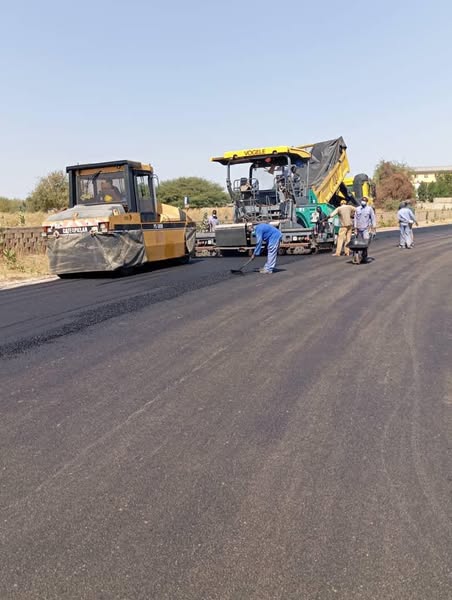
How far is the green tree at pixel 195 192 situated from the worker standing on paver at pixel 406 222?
164 ft

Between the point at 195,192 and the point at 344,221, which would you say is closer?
the point at 344,221

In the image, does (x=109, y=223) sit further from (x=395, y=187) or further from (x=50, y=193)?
(x=395, y=187)

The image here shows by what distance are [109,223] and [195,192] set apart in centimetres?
5807

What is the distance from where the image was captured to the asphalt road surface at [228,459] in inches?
101

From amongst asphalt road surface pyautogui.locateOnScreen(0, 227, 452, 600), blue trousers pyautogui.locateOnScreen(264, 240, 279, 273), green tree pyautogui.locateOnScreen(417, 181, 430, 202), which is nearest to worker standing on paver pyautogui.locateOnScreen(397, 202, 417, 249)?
blue trousers pyautogui.locateOnScreen(264, 240, 279, 273)

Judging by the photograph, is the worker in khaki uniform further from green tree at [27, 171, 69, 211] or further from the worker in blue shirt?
green tree at [27, 171, 69, 211]

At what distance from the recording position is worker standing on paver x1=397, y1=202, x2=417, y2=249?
18031 millimetres

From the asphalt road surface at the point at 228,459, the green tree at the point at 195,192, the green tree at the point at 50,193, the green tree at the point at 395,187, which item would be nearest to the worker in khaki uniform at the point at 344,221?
the asphalt road surface at the point at 228,459

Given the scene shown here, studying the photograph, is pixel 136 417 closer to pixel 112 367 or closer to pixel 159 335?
pixel 112 367

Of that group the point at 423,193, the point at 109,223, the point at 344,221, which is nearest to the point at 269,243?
the point at 109,223

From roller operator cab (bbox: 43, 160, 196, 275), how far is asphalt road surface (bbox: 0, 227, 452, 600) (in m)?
6.02

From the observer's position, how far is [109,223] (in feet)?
43.8

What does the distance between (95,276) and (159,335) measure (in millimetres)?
7940

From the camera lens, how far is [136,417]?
4371mm
